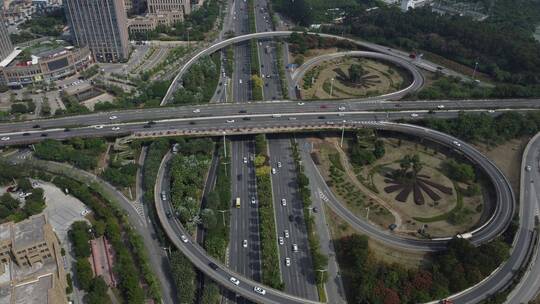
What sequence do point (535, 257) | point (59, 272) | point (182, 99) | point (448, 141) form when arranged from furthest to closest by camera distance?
point (182, 99)
point (448, 141)
point (535, 257)
point (59, 272)

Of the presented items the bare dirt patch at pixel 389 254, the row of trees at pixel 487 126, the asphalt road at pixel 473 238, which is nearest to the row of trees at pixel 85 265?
the asphalt road at pixel 473 238

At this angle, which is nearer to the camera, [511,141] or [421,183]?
[421,183]

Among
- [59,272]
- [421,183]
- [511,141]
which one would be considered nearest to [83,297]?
[59,272]

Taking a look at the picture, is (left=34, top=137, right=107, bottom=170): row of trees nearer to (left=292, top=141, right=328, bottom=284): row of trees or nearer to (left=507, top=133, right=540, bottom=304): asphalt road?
(left=292, top=141, right=328, bottom=284): row of trees

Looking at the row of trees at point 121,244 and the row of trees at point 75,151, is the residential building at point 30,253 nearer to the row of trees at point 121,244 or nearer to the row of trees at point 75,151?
the row of trees at point 121,244

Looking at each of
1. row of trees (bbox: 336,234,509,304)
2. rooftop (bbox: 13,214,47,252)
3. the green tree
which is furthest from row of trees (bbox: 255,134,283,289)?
rooftop (bbox: 13,214,47,252)

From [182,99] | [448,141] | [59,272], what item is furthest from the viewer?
[182,99]

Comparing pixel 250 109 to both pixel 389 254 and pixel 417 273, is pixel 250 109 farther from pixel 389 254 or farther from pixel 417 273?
pixel 417 273

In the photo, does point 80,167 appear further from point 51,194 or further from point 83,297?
point 83,297
